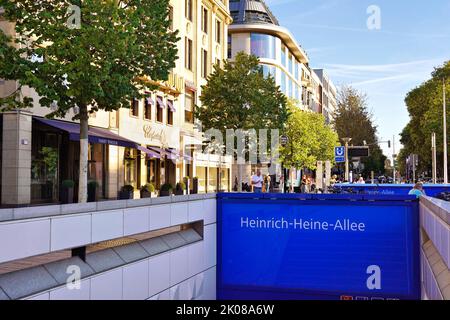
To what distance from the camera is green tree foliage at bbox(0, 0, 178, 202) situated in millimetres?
15852

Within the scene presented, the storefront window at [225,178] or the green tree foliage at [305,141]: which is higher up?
the green tree foliage at [305,141]

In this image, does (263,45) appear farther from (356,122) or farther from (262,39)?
(356,122)

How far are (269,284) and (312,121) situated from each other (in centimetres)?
4468

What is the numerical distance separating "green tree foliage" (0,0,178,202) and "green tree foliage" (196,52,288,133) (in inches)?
640

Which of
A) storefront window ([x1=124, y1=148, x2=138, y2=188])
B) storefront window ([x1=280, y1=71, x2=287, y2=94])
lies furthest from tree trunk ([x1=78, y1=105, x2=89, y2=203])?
storefront window ([x1=280, y1=71, x2=287, y2=94])

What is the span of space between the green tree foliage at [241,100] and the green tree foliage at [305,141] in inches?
588

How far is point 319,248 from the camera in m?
12.5

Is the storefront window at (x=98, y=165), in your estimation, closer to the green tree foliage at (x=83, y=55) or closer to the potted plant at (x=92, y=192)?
the potted plant at (x=92, y=192)

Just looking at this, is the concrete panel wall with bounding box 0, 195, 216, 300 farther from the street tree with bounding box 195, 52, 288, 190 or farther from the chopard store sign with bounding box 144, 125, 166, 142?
the street tree with bounding box 195, 52, 288, 190

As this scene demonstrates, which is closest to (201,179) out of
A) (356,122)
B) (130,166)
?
(130,166)

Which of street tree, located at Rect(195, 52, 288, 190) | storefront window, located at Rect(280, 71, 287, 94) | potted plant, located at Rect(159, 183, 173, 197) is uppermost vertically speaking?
storefront window, located at Rect(280, 71, 287, 94)

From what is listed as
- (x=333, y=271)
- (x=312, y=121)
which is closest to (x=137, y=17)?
(x=333, y=271)

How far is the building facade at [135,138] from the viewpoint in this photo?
21.4 m

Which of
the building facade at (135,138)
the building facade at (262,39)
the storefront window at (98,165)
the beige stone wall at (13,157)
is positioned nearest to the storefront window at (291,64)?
the building facade at (262,39)
